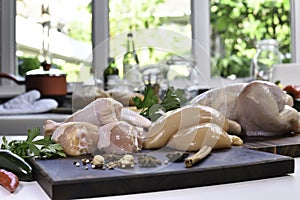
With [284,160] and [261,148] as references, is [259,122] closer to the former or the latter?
[261,148]

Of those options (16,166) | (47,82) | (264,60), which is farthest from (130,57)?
(264,60)

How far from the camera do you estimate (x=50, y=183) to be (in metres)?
0.65

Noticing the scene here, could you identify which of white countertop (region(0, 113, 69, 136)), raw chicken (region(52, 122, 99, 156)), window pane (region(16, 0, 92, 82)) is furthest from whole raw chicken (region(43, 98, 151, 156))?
window pane (region(16, 0, 92, 82))

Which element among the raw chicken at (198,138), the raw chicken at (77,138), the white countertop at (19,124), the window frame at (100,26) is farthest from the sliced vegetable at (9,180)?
the window frame at (100,26)

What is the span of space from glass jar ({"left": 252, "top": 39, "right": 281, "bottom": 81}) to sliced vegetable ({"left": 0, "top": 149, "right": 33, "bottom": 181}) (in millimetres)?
3036

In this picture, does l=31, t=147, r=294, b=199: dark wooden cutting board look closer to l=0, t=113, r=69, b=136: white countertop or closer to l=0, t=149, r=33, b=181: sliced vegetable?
l=0, t=149, r=33, b=181: sliced vegetable

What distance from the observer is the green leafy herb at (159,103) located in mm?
907

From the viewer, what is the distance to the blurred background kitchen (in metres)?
3.77

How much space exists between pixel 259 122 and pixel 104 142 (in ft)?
1.57

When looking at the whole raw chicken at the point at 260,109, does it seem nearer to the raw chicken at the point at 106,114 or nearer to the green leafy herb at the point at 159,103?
the green leafy herb at the point at 159,103

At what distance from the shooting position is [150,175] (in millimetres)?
678

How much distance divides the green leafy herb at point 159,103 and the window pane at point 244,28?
302 cm

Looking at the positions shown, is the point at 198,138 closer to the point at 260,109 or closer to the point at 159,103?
the point at 159,103

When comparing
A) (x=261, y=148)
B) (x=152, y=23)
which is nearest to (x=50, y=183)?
(x=261, y=148)
